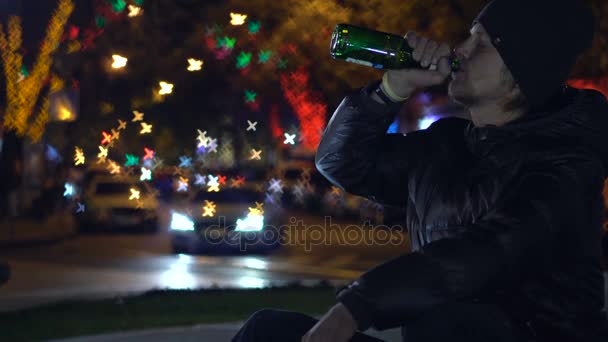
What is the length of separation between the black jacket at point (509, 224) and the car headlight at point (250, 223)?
14.8 m

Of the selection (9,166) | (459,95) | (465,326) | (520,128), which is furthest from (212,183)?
(465,326)

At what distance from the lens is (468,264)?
6.50 ft

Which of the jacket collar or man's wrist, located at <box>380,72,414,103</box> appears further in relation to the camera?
man's wrist, located at <box>380,72,414,103</box>

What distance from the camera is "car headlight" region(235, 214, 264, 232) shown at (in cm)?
1735

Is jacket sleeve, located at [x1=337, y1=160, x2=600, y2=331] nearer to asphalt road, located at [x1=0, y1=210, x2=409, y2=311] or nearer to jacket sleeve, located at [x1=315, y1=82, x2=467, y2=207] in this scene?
jacket sleeve, located at [x1=315, y1=82, x2=467, y2=207]

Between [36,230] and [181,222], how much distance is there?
7091 millimetres

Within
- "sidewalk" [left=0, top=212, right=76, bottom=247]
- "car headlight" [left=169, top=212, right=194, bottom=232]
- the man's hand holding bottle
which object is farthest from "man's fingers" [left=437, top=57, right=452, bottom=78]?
"sidewalk" [left=0, top=212, right=76, bottom=247]

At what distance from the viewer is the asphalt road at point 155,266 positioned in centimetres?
1259

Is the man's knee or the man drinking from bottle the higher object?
the man drinking from bottle

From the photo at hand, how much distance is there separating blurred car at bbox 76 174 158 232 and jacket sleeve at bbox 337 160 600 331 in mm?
21153

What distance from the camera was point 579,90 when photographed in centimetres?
246

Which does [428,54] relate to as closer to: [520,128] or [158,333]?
[520,128]

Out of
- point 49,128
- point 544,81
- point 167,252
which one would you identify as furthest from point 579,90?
Answer: point 49,128

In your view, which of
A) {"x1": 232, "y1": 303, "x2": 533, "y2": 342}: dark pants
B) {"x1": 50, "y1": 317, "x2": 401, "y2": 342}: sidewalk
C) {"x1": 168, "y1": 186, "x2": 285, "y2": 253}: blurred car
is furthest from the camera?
{"x1": 168, "y1": 186, "x2": 285, "y2": 253}: blurred car
